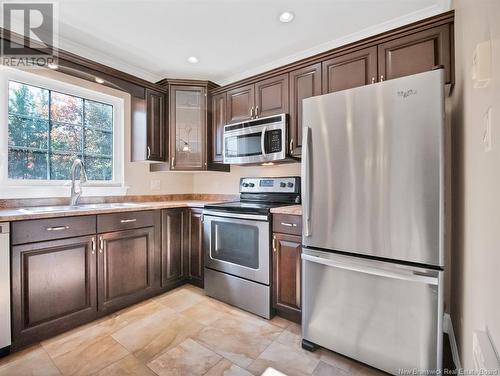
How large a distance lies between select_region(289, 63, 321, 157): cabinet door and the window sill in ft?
6.44

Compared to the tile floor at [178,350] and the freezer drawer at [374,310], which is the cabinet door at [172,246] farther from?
the freezer drawer at [374,310]

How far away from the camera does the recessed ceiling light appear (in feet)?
6.10

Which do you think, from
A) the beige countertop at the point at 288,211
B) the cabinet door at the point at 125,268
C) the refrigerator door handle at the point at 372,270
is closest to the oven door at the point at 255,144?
the beige countertop at the point at 288,211

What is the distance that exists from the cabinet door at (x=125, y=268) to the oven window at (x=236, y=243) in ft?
2.10

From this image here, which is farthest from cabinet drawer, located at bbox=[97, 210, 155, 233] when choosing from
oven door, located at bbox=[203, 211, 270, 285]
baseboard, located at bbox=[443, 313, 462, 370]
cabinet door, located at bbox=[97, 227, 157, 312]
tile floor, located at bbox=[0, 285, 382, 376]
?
baseboard, located at bbox=[443, 313, 462, 370]

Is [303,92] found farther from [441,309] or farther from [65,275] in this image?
[65,275]

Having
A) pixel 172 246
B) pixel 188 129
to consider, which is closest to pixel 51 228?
pixel 172 246

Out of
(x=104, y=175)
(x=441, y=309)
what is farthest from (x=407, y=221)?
(x=104, y=175)

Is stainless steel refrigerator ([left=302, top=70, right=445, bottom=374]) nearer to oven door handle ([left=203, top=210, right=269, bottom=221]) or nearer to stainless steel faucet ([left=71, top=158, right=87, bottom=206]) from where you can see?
oven door handle ([left=203, top=210, right=269, bottom=221])

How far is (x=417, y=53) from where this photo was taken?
1678 millimetres

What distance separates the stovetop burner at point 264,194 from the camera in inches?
88.9

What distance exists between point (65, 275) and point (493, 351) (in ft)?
7.72

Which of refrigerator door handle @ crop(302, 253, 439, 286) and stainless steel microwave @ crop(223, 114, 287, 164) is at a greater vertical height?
stainless steel microwave @ crop(223, 114, 287, 164)

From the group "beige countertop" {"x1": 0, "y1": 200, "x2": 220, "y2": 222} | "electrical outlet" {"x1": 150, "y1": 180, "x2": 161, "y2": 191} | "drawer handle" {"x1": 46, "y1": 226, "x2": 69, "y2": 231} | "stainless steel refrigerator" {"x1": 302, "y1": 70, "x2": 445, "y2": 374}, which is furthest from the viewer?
"electrical outlet" {"x1": 150, "y1": 180, "x2": 161, "y2": 191}
